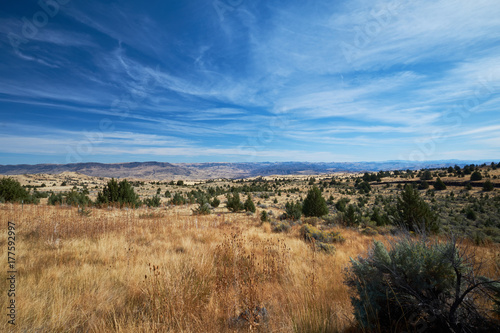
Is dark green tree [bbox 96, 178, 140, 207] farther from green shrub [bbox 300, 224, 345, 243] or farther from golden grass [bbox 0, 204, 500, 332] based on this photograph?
green shrub [bbox 300, 224, 345, 243]

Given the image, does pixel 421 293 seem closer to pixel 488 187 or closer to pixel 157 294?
pixel 157 294

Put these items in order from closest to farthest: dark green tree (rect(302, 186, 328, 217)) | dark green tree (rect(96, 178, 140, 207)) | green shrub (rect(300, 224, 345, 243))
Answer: green shrub (rect(300, 224, 345, 243))
dark green tree (rect(96, 178, 140, 207))
dark green tree (rect(302, 186, 328, 217))

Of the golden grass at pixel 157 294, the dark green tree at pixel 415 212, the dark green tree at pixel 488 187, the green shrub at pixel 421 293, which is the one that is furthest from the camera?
the dark green tree at pixel 488 187

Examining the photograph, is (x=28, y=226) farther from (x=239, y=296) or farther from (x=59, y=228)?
(x=239, y=296)

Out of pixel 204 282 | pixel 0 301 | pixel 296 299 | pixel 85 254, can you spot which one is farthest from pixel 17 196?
pixel 296 299

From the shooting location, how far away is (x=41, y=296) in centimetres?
279

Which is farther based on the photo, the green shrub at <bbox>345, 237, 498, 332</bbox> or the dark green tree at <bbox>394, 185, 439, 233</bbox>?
the dark green tree at <bbox>394, 185, 439, 233</bbox>

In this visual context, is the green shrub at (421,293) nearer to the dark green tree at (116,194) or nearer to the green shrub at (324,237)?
the green shrub at (324,237)

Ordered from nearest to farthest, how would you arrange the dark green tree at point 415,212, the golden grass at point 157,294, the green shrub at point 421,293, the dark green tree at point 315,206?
the green shrub at point 421,293 < the golden grass at point 157,294 < the dark green tree at point 415,212 < the dark green tree at point 315,206

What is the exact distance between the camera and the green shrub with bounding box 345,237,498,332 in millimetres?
1914

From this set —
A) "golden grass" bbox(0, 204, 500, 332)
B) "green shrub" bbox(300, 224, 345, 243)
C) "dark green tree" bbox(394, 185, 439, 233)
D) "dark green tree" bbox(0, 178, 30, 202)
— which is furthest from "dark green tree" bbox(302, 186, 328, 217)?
"dark green tree" bbox(0, 178, 30, 202)

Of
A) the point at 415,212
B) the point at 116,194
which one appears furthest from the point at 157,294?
the point at 116,194

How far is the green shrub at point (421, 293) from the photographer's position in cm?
191

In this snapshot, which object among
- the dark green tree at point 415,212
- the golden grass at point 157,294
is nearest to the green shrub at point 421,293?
the golden grass at point 157,294
